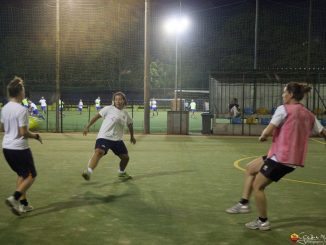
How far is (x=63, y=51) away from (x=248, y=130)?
2580 centimetres

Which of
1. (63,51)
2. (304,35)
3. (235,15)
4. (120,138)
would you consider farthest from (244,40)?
(120,138)

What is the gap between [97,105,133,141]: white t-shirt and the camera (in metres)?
8.89

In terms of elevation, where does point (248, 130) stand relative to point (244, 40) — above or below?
below

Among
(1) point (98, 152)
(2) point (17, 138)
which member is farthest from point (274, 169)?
(1) point (98, 152)

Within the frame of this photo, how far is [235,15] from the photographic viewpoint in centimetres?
5600

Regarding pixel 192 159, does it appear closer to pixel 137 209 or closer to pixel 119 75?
pixel 137 209

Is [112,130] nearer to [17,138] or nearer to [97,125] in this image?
[17,138]

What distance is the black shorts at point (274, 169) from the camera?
5562 millimetres

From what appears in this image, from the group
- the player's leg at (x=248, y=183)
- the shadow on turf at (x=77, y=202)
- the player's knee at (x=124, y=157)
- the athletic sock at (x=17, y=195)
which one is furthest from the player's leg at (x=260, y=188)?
the player's knee at (x=124, y=157)

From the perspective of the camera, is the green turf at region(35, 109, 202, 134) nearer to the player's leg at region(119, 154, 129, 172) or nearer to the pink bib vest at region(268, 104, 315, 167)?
the player's leg at region(119, 154, 129, 172)

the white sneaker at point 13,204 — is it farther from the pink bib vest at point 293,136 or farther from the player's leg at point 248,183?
the pink bib vest at point 293,136
